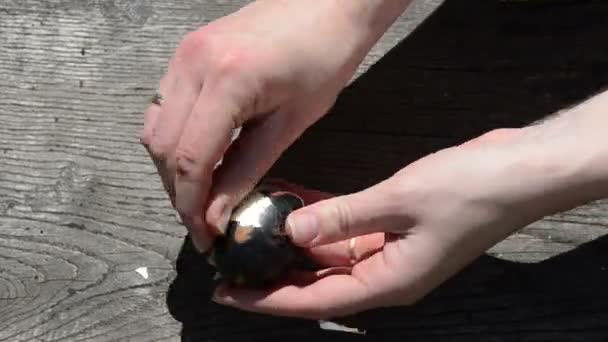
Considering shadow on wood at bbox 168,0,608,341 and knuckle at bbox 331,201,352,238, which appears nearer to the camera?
knuckle at bbox 331,201,352,238

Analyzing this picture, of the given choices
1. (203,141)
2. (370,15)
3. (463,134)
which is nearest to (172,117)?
(203,141)

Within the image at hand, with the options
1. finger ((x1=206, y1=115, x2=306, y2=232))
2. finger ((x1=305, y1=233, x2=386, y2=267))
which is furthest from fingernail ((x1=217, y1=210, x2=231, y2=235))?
finger ((x1=305, y1=233, x2=386, y2=267))

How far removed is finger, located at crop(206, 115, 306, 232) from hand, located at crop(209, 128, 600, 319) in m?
0.09

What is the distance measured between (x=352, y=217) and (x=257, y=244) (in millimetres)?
121

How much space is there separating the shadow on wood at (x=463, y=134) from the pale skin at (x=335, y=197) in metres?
0.09

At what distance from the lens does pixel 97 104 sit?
1.33 meters

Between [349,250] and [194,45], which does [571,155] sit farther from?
[194,45]

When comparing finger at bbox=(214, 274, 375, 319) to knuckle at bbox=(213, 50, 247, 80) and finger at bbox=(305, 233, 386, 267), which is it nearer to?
finger at bbox=(305, 233, 386, 267)

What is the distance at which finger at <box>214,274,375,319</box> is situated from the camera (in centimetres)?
105

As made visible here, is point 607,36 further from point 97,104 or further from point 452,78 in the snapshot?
point 97,104

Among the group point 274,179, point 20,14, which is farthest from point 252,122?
point 20,14

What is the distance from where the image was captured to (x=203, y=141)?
1015 millimetres

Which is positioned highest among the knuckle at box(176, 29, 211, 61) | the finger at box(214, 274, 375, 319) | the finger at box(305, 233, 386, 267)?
the knuckle at box(176, 29, 211, 61)

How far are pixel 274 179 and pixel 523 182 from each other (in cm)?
35
